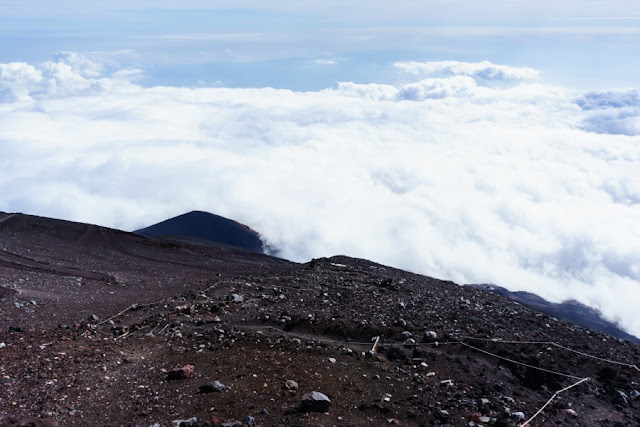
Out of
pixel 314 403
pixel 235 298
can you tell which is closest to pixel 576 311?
pixel 235 298

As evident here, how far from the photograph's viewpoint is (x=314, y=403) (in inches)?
353

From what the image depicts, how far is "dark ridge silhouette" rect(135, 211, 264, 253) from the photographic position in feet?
155

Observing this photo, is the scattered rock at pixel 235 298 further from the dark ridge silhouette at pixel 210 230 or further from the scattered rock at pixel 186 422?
the dark ridge silhouette at pixel 210 230

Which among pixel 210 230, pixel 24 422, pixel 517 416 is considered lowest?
pixel 517 416

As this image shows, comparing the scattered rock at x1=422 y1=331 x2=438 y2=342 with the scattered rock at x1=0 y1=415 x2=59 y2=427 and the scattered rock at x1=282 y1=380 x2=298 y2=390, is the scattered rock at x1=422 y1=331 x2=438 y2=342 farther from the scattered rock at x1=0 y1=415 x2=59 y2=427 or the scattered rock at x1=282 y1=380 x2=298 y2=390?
the scattered rock at x1=0 y1=415 x2=59 y2=427

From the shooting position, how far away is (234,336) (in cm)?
1257

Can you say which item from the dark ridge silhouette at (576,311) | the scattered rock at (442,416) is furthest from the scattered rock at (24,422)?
the dark ridge silhouette at (576,311)

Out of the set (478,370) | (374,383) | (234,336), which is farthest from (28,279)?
(478,370)

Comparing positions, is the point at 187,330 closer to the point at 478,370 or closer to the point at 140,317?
the point at 140,317

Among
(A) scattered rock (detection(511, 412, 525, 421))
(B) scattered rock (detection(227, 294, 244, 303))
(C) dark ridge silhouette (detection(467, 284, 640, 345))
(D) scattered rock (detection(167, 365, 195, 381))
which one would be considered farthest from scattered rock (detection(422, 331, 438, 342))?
(C) dark ridge silhouette (detection(467, 284, 640, 345))

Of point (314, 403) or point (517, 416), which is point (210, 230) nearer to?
point (314, 403)

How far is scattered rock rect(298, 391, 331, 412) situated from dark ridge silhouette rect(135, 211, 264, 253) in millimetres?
38180

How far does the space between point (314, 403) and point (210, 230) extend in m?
40.5

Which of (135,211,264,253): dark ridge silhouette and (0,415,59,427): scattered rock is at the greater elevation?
(135,211,264,253): dark ridge silhouette
